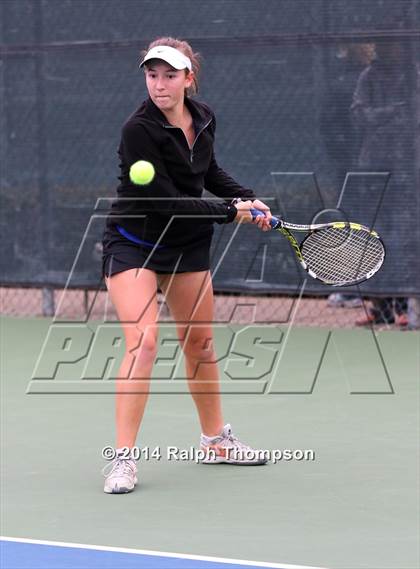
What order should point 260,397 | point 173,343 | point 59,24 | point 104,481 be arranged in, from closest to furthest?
point 104,481 < point 260,397 < point 173,343 < point 59,24

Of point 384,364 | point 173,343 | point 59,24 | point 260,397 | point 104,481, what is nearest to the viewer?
point 104,481

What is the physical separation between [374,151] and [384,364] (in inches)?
55.7

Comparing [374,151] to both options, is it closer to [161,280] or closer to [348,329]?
[348,329]

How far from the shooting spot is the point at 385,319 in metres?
8.19

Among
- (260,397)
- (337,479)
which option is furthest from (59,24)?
(337,479)

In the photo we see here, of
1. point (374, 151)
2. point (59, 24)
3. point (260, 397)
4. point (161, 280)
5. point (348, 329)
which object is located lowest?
point (161, 280)

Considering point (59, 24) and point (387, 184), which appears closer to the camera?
point (387, 184)

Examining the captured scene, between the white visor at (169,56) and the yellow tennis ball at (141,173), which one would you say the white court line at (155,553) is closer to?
the yellow tennis ball at (141,173)

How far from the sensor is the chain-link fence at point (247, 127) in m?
7.84

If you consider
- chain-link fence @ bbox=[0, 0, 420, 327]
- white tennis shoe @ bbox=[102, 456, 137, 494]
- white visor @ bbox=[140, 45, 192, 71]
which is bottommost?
white tennis shoe @ bbox=[102, 456, 137, 494]

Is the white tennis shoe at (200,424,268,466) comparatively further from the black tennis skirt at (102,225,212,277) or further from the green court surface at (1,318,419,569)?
the black tennis skirt at (102,225,212,277)

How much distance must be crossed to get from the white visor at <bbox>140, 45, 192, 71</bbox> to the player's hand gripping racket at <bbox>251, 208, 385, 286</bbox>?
90 centimetres

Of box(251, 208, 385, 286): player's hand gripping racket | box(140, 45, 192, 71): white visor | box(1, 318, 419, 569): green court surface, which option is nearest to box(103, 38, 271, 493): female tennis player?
box(140, 45, 192, 71): white visor

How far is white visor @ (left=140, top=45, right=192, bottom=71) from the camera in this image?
4547 millimetres
